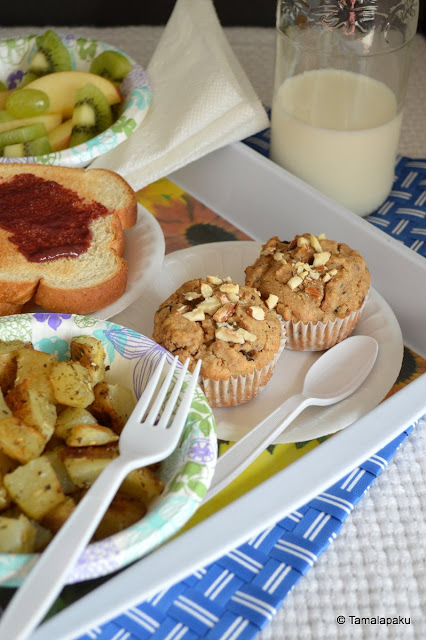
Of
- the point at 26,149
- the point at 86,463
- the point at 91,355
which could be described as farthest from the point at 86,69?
the point at 86,463

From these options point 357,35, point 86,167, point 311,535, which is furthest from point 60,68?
point 311,535

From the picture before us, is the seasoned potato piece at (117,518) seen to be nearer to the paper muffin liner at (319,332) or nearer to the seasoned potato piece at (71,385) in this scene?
the seasoned potato piece at (71,385)

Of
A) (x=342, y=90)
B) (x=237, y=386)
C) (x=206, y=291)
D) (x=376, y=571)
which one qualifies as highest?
(x=342, y=90)

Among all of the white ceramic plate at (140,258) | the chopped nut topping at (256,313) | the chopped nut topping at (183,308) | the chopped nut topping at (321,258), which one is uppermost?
the chopped nut topping at (321,258)

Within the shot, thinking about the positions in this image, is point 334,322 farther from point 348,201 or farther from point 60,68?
point 60,68

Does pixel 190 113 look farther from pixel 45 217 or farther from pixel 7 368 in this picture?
pixel 7 368

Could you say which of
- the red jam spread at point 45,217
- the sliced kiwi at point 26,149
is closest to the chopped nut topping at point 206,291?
the red jam spread at point 45,217
